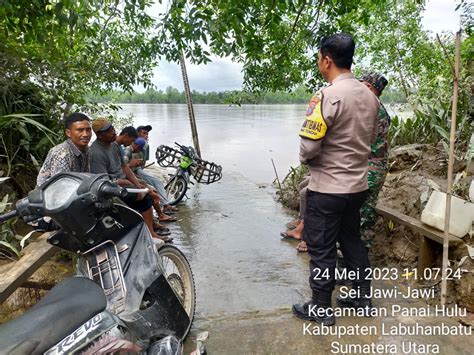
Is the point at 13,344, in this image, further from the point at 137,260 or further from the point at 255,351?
the point at 255,351

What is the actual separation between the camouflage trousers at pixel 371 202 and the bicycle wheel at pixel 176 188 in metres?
3.55

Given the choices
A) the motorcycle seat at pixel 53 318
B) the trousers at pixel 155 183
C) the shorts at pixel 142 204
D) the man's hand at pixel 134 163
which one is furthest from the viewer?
the trousers at pixel 155 183

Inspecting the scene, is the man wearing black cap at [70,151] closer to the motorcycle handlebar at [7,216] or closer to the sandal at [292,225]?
the motorcycle handlebar at [7,216]

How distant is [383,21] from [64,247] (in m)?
9.32

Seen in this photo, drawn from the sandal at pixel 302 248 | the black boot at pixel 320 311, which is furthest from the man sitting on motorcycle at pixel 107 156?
the black boot at pixel 320 311

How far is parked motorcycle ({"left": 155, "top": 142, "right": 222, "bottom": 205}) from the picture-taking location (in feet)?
20.6

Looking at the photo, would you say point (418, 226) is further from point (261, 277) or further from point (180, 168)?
point (180, 168)

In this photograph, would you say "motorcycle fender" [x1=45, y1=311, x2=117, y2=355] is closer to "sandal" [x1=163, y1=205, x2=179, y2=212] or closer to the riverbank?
the riverbank

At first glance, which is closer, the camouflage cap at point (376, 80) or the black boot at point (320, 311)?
the black boot at point (320, 311)

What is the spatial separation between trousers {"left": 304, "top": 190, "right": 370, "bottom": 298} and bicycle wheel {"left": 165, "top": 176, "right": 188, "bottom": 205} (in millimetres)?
3947

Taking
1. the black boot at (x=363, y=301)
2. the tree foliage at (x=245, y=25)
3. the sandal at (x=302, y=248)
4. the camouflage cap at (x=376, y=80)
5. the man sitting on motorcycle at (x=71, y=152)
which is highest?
the tree foliage at (x=245, y=25)

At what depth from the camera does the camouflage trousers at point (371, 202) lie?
2.99 metres

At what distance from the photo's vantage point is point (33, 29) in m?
3.20

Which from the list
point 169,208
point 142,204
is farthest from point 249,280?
point 169,208
